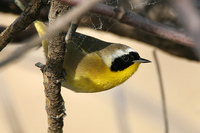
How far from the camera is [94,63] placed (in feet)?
6.42

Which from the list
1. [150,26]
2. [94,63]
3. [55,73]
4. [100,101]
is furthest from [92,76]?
[100,101]

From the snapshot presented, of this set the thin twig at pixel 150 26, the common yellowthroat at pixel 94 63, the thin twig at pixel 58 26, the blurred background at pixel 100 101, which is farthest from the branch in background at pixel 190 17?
the blurred background at pixel 100 101

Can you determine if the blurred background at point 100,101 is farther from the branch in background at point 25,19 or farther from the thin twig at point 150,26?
the thin twig at point 150,26

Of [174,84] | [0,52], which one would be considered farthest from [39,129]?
[0,52]

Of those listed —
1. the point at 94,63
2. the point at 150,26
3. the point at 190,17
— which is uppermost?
the point at 94,63

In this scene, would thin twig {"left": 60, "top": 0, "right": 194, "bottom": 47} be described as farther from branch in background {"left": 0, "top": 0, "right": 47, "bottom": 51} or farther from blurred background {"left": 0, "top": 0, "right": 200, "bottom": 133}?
Answer: blurred background {"left": 0, "top": 0, "right": 200, "bottom": 133}

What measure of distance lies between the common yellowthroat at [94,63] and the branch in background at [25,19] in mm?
565

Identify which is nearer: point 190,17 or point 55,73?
point 190,17

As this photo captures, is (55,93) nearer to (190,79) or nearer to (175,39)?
(175,39)

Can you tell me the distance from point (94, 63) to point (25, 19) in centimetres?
90

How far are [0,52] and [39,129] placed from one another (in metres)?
3.00

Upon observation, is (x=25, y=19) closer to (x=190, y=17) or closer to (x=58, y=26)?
(x=58, y=26)

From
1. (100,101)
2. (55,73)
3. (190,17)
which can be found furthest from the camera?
(100,101)

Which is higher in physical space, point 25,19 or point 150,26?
point 25,19
